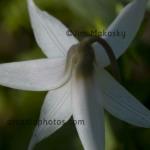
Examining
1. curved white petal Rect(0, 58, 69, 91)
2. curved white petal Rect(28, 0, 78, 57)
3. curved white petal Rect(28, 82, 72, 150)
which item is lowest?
curved white petal Rect(28, 82, 72, 150)

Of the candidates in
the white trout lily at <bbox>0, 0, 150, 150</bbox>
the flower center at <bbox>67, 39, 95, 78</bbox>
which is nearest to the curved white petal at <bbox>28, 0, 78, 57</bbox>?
the white trout lily at <bbox>0, 0, 150, 150</bbox>

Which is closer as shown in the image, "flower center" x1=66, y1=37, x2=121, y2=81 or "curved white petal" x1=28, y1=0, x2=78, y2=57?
"flower center" x1=66, y1=37, x2=121, y2=81

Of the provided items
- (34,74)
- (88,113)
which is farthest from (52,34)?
(88,113)

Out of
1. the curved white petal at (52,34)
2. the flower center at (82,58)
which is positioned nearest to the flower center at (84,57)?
the flower center at (82,58)

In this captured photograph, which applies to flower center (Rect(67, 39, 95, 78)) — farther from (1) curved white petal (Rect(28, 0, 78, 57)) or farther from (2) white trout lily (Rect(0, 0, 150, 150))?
(1) curved white petal (Rect(28, 0, 78, 57))

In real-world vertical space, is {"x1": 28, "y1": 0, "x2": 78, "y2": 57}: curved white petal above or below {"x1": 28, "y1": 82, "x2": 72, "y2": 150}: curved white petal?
above

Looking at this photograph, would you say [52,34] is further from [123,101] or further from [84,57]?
[123,101]

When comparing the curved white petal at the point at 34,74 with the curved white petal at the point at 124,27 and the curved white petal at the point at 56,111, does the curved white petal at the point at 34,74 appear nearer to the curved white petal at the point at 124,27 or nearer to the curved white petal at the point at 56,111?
the curved white petal at the point at 56,111
